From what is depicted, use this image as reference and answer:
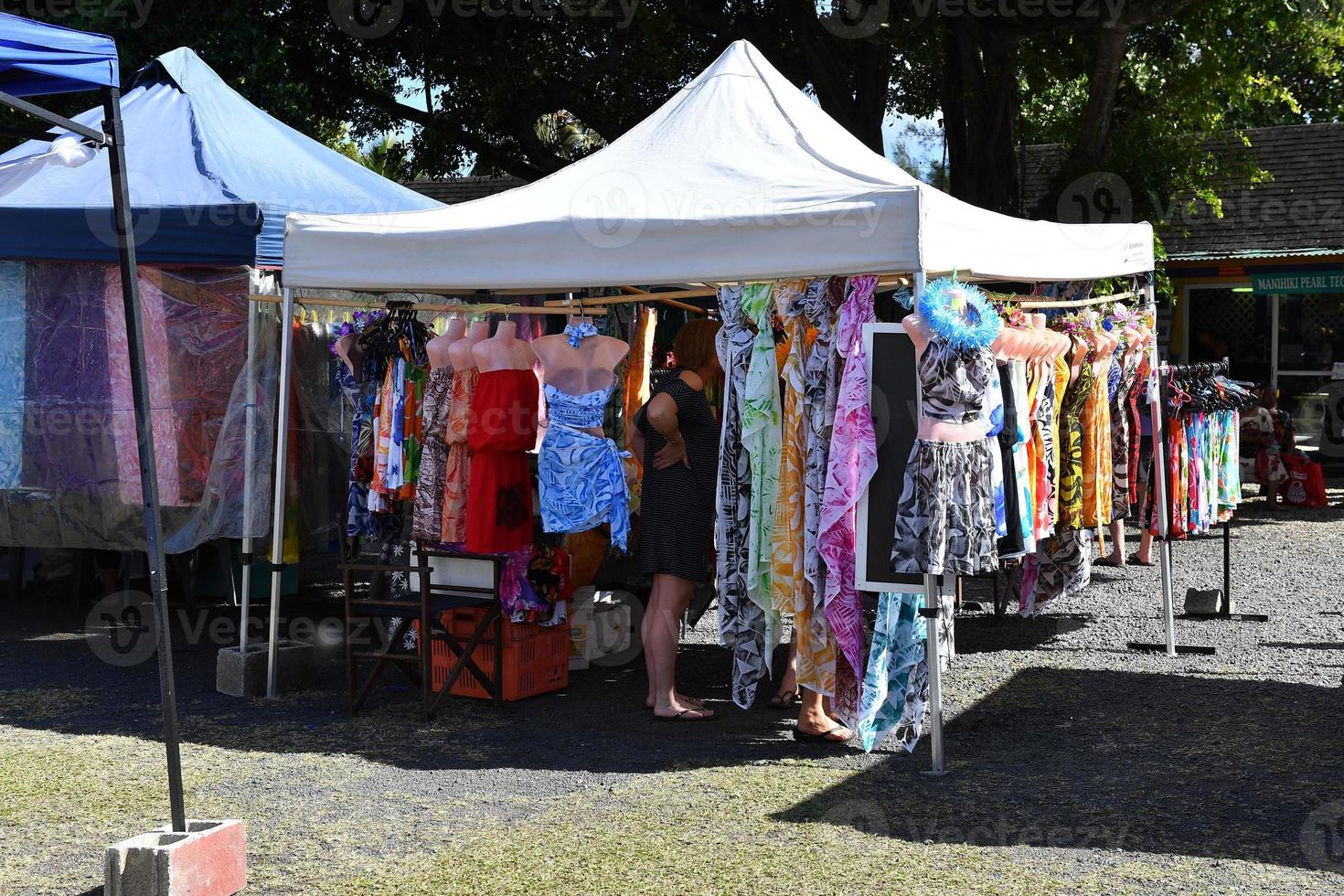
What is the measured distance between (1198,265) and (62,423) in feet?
51.6

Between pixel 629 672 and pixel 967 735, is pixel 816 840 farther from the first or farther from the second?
pixel 629 672

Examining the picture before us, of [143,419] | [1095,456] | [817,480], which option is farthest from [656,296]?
[143,419]

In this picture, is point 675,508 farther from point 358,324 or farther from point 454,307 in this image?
point 358,324

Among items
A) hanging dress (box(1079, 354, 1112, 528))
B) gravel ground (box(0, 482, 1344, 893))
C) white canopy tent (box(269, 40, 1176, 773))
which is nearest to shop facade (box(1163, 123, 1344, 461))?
hanging dress (box(1079, 354, 1112, 528))

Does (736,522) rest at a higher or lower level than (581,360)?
lower

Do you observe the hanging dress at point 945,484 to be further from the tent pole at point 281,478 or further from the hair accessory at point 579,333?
the tent pole at point 281,478

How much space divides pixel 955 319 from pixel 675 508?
167 cm

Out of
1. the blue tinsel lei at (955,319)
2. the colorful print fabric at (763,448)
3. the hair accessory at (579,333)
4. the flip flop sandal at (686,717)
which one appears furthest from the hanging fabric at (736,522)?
the blue tinsel lei at (955,319)

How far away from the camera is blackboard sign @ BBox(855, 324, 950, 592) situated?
555 cm

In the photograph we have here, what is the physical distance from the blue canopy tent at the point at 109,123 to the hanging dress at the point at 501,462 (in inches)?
102

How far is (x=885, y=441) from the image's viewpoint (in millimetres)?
5598

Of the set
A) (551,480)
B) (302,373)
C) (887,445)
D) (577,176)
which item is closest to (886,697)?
(887,445)

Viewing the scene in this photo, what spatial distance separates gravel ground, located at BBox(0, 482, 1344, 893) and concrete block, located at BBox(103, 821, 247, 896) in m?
0.23

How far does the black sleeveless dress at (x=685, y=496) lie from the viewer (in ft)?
20.8
